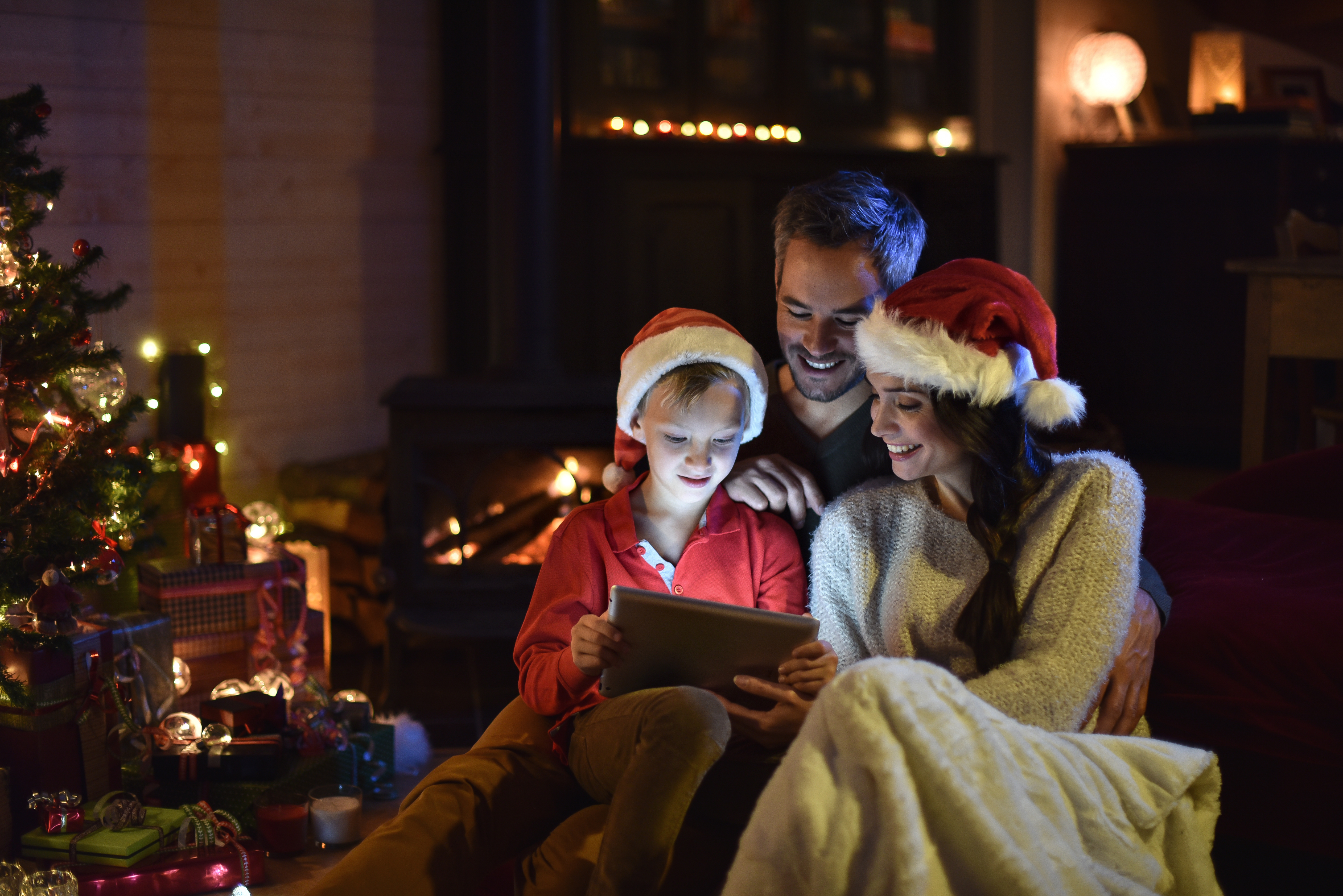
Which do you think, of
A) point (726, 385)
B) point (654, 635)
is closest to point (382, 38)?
point (726, 385)

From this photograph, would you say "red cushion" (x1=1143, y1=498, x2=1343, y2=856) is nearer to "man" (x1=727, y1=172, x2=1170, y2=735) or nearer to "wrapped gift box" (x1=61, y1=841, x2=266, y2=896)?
"man" (x1=727, y1=172, x2=1170, y2=735)

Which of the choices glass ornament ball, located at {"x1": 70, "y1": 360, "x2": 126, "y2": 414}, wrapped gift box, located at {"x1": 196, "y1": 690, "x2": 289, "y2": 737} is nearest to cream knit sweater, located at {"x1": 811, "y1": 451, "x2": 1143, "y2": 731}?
wrapped gift box, located at {"x1": 196, "y1": 690, "x2": 289, "y2": 737}

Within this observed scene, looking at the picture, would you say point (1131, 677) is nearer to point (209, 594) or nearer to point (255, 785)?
point (255, 785)

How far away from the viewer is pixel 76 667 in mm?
2117

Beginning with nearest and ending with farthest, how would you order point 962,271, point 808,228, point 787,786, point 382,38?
point 787,786 → point 962,271 → point 808,228 → point 382,38

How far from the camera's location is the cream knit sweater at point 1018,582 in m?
1.55

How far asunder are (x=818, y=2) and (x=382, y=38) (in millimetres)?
1584

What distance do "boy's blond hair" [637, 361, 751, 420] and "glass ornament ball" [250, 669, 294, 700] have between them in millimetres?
1113

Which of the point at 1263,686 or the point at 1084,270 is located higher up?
the point at 1084,270

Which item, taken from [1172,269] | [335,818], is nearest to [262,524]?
[335,818]

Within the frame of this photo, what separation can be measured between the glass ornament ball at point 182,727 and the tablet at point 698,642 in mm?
989

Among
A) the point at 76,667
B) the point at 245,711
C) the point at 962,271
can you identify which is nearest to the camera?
the point at 962,271

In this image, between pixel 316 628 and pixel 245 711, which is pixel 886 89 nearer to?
pixel 316 628

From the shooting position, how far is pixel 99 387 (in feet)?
7.34
